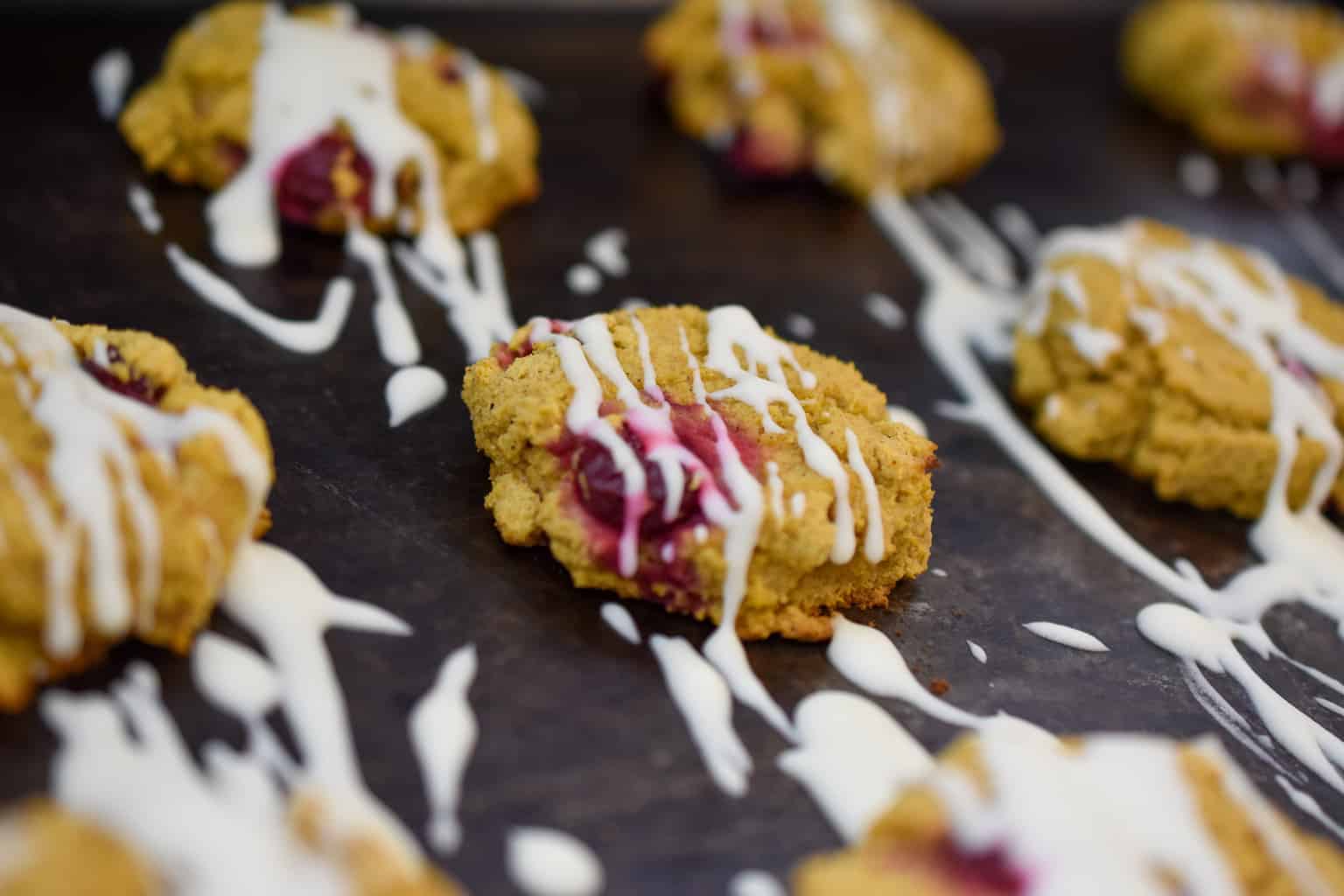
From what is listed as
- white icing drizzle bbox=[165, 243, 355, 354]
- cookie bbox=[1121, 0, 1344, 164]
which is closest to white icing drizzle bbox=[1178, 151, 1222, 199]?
cookie bbox=[1121, 0, 1344, 164]

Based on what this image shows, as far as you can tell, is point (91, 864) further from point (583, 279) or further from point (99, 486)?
point (583, 279)

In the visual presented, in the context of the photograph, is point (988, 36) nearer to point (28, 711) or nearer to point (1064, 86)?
point (1064, 86)

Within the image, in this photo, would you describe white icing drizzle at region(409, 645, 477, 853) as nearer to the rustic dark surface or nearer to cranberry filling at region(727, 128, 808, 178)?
the rustic dark surface

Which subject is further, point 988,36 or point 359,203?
point 988,36

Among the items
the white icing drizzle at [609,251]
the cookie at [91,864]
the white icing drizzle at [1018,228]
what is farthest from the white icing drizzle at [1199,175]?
the cookie at [91,864]

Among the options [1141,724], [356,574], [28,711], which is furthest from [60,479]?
[1141,724]

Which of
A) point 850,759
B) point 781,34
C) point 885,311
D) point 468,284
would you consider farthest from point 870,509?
point 781,34
